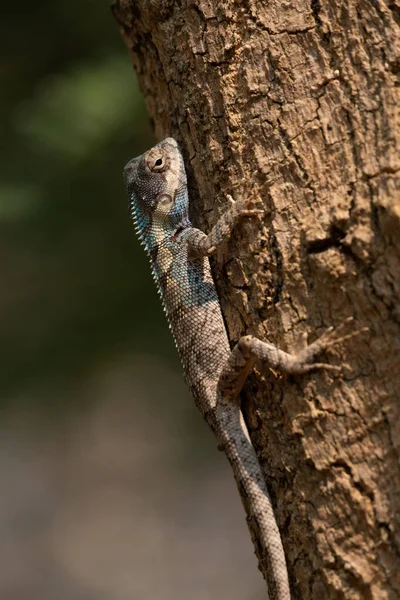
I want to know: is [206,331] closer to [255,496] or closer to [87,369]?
[255,496]

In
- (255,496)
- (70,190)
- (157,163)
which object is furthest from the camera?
(70,190)

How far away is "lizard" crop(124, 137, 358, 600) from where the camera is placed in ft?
10.7

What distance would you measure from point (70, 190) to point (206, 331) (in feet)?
5.64

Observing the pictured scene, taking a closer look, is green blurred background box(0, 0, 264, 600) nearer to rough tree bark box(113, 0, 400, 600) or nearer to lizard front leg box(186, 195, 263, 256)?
lizard front leg box(186, 195, 263, 256)

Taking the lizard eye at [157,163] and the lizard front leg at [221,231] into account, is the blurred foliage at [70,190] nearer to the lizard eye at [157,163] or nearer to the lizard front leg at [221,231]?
the lizard eye at [157,163]

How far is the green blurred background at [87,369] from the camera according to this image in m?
4.89

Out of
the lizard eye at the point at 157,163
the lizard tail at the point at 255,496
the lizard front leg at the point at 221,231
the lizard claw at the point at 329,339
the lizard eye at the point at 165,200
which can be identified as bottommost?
the lizard tail at the point at 255,496

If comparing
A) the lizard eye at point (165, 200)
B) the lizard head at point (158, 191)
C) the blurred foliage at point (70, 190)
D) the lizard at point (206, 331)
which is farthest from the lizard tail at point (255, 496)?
the blurred foliage at point (70, 190)

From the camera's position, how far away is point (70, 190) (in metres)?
5.02

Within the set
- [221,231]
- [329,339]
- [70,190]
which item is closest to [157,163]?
[70,190]

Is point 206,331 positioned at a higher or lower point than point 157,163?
lower

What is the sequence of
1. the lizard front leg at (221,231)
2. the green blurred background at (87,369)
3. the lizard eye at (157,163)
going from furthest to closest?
the green blurred background at (87,369), the lizard eye at (157,163), the lizard front leg at (221,231)

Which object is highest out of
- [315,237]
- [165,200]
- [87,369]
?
[165,200]

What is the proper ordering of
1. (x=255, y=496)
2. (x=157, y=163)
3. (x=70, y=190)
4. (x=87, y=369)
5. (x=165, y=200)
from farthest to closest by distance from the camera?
(x=87, y=369)
(x=70, y=190)
(x=165, y=200)
(x=157, y=163)
(x=255, y=496)
